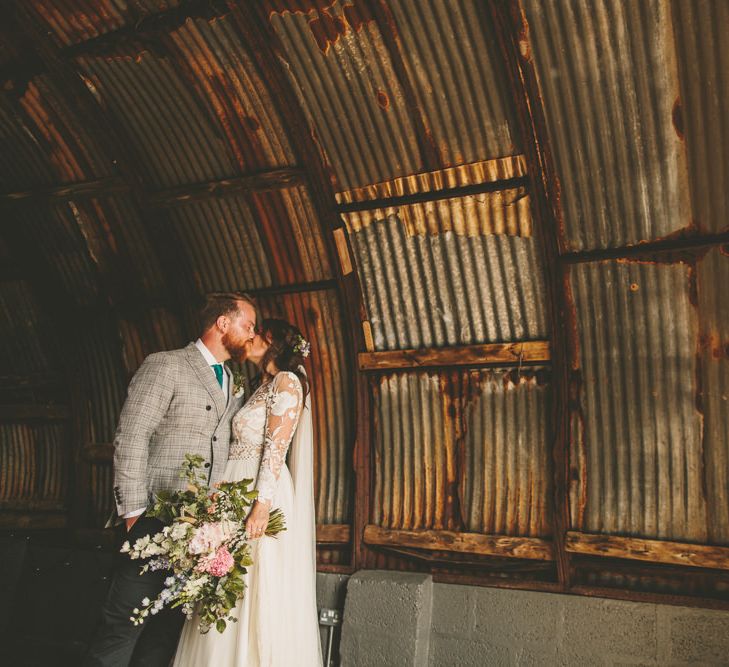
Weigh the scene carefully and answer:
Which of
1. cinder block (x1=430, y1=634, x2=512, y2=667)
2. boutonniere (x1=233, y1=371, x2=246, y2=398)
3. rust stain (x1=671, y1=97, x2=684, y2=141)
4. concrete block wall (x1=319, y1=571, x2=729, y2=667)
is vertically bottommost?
cinder block (x1=430, y1=634, x2=512, y2=667)

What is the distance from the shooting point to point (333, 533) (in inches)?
258

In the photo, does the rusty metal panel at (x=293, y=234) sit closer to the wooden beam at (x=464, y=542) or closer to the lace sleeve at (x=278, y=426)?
the lace sleeve at (x=278, y=426)

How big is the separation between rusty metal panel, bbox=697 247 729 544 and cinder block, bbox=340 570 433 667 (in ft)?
6.91

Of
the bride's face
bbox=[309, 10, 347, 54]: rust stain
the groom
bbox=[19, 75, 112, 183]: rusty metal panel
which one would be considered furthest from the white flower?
bbox=[19, 75, 112, 183]: rusty metal panel

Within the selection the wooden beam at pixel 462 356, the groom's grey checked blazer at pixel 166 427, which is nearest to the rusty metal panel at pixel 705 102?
the wooden beam at pixel 462 356

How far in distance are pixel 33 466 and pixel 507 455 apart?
5.83 m

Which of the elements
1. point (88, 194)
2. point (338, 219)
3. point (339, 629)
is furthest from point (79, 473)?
point (338, 219)

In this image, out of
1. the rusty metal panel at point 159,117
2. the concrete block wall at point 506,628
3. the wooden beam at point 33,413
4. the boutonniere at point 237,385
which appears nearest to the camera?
the concrete block wall at point 506,628

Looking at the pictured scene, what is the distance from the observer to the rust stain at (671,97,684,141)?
4.77m

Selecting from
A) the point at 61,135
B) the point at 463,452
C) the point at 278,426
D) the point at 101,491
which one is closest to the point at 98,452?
the point at 101,491

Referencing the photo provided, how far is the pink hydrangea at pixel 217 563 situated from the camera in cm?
438

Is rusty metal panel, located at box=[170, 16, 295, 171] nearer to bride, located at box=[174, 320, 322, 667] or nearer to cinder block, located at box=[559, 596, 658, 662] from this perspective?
bride, located at box=[174, 320, 322, 667]

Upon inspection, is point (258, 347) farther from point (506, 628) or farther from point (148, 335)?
point (148, 335)

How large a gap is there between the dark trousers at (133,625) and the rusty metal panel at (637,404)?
287 centimetres
